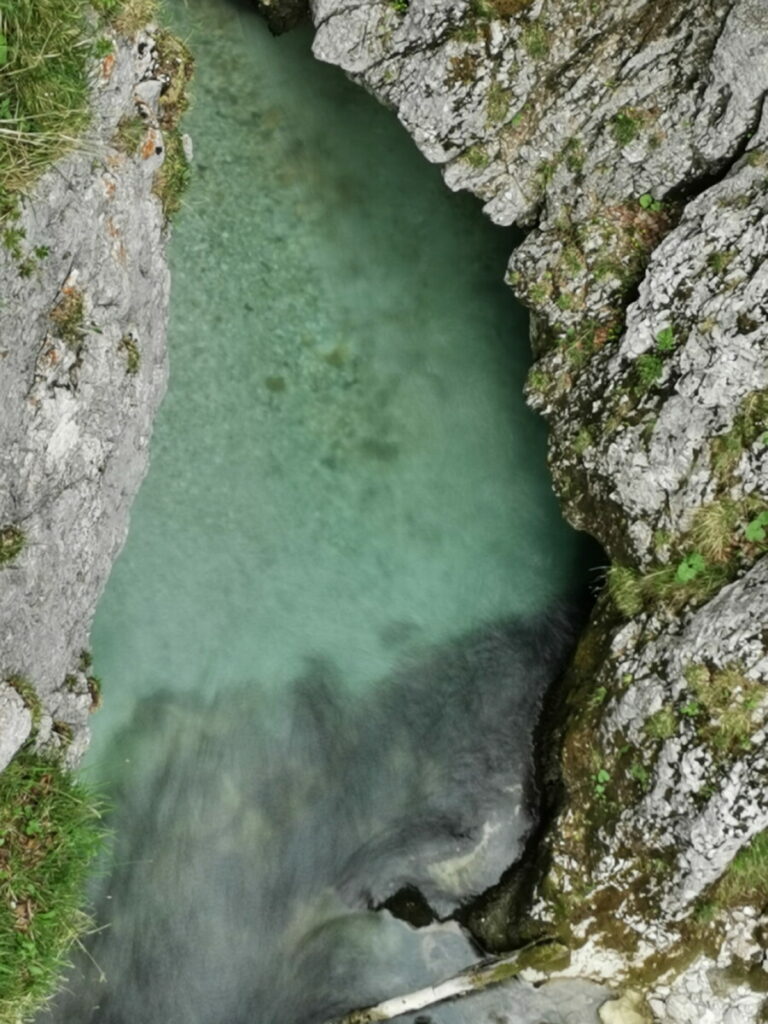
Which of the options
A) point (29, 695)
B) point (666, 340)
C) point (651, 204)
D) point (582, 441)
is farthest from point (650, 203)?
point (29, 695)

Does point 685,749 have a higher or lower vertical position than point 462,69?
lower

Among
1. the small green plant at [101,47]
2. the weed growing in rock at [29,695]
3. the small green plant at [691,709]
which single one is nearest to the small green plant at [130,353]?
the small green plant at [101,47]

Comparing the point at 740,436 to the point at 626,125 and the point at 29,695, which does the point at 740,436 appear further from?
the point at 29,695

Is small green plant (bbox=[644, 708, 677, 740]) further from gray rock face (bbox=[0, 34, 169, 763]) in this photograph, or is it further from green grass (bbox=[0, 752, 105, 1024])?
gray rock face (bbox=[0, 34, 169, 763])

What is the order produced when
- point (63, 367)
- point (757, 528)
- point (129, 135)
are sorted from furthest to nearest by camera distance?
point (757, 528)
point (129, 135)
point (63, 367)

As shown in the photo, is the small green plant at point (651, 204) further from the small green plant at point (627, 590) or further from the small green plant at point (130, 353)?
the small green plant at point (130, 353)

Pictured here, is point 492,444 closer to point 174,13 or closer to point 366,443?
point 366,443

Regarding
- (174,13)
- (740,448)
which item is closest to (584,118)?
(740,448)
